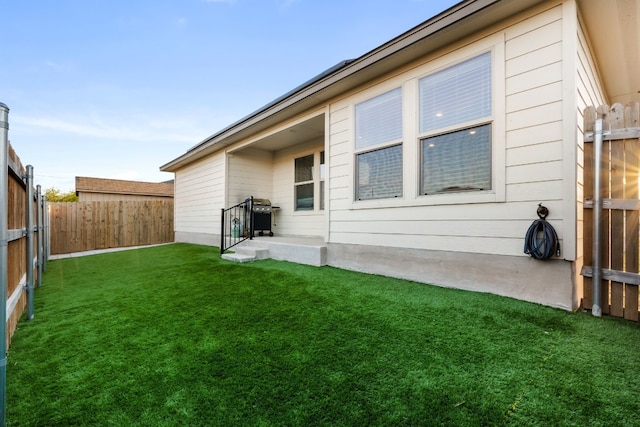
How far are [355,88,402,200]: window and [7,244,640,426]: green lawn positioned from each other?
158 centimetres

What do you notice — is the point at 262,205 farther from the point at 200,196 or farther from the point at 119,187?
the point at 119,187

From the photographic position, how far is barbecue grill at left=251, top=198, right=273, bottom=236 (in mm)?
6981

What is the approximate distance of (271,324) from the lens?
2334mm

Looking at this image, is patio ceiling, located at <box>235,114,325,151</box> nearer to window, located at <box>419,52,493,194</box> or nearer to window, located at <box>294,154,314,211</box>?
window, located at <box>294,154,314,211</box>

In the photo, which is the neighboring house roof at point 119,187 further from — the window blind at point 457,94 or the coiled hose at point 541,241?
the coiled hose at point 541,241

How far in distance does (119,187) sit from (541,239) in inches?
851

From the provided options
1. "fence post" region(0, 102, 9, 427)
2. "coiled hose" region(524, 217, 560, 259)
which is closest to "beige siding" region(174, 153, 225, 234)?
"fence post" region(0, 102, 9, 427)

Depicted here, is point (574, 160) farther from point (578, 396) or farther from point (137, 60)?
point (137, 60)

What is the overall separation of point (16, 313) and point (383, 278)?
381 centimetres

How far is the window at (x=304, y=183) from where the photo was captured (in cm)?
682

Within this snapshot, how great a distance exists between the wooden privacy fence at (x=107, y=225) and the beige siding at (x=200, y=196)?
90 cm

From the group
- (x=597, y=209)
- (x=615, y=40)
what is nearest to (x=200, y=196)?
(x=597, y=209)

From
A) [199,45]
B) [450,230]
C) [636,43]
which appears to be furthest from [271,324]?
[199,45]

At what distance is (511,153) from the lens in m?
2.78
